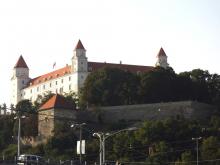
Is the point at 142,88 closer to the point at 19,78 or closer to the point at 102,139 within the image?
the point at 102,139

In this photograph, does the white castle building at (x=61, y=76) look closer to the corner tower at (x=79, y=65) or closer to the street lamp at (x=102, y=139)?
the corner tower at (x=79, y=65)

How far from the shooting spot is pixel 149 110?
4028 inches

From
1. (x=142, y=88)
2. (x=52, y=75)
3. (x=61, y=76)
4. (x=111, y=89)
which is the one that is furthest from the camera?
(x=52, y=75)

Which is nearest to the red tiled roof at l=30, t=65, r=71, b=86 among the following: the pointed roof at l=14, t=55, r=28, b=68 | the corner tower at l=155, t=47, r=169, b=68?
the pointed roof at l=14, t=55, r=28, b=68

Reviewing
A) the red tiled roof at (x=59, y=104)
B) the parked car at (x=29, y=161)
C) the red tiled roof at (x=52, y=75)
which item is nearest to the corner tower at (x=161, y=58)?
the red tiled roof at (x=52, y=75)

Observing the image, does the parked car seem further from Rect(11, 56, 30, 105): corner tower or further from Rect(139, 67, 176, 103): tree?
Rect(11, 56, 30, 105): corner tower

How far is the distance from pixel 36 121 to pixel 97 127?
33.9 feet

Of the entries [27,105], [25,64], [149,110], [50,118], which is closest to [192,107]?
[149,110]

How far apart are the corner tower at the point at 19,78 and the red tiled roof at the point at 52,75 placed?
2.37 meters

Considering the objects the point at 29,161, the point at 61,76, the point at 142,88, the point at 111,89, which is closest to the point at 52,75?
the point at 61,76

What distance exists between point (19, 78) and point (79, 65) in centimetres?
2366

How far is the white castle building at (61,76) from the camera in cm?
14725

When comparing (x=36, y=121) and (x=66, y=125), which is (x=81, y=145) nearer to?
(x=66, y=125)

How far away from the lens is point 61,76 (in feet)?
497
